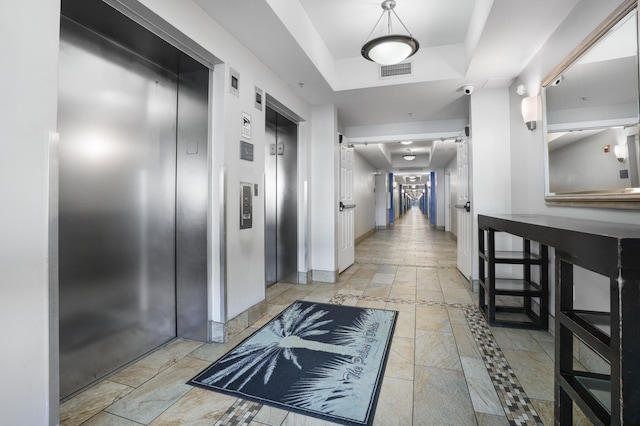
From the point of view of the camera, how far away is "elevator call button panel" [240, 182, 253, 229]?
2781mm

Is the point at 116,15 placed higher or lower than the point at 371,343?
higher

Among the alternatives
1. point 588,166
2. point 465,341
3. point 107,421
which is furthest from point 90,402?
point 588,166

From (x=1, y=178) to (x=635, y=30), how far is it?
3.18m

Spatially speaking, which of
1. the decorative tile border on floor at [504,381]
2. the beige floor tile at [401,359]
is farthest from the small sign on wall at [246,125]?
the decorative tile border on floor at [504,381]

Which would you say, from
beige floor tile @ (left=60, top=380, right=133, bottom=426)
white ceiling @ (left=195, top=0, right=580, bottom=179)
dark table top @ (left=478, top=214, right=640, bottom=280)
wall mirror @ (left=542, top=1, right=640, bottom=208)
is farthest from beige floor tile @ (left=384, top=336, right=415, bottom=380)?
white ceiling @ (left=195, top=0, right=580, bottom=179)

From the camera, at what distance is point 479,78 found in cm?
357

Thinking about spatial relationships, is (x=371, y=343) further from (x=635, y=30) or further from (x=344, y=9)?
(x=344, y=9)

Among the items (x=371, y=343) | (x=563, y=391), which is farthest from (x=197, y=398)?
(x=563, y=391)

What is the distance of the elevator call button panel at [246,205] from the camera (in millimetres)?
2781

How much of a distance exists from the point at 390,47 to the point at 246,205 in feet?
6.51

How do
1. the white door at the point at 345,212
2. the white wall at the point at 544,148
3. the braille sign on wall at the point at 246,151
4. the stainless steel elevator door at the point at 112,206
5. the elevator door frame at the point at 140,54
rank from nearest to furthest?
1. the elevator door frame at the point at 140,54
2. the stainless steel elevator door at the point at 112,206
3. the white wall at the point at 544,148
4. the braille sign on wall at the point at 246,151
5. the white door at the point at 345,212

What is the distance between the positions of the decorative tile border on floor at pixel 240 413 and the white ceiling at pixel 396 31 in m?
2.76

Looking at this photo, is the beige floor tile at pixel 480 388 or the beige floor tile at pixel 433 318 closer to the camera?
the beige floor tile at pixel 480 388

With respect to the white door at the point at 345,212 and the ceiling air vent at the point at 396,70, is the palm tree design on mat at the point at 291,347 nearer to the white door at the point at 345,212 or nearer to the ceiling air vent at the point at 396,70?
the white door at the point at 345,212
